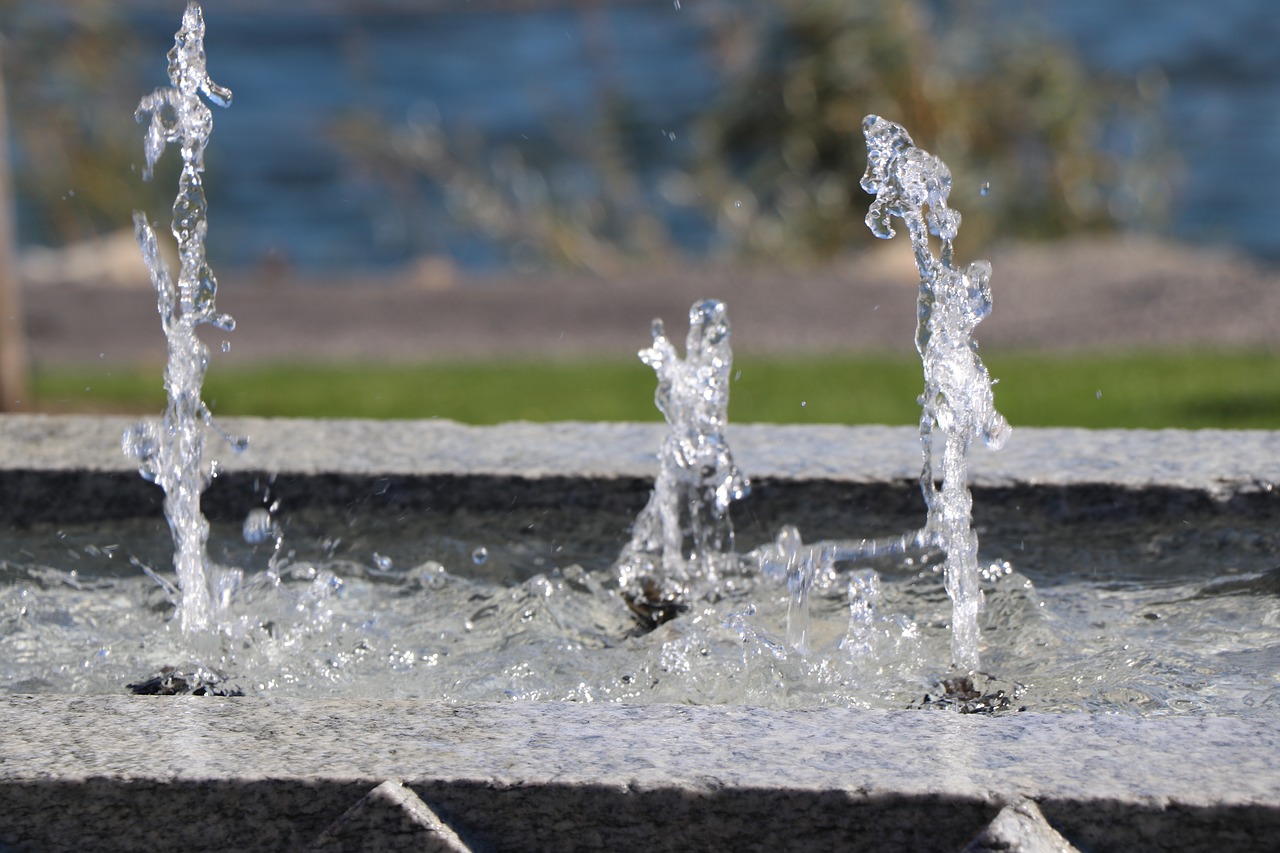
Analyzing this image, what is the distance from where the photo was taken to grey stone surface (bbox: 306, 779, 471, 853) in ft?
4.73

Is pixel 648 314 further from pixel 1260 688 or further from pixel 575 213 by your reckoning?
pixel 1260 688

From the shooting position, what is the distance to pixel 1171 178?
31.8ft

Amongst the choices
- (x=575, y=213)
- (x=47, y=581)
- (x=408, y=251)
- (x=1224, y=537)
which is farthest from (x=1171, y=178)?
(x=47, y=581)

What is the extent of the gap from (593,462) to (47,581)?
0.86 meters

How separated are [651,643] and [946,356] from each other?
25.7 inches

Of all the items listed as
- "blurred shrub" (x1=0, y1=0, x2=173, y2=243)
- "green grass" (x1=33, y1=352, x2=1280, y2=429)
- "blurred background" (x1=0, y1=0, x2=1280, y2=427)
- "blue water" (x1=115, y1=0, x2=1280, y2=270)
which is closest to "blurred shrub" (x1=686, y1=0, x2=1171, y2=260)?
"blurred background" (x1=0, y1=0, x2=1280, y2=427)

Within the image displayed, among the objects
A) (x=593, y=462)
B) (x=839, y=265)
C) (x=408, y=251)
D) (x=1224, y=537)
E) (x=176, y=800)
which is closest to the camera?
(x=176, y=800)

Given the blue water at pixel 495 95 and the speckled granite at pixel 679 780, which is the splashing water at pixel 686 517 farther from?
the blue water at pixel 495 95

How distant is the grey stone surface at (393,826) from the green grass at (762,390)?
363cm

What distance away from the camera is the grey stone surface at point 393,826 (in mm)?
1442

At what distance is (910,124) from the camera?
8906 millimetres

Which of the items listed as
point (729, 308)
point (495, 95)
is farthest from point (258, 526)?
point (495, 95)

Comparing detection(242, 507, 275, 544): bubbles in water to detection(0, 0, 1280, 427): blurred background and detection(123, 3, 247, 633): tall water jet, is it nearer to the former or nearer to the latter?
detection(123, 3, 247, 633): tall water jet

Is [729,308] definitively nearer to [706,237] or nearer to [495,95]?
[706,237]
